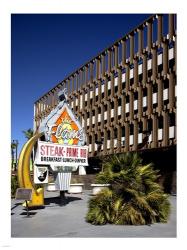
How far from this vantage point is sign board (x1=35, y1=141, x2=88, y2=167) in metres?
16.7

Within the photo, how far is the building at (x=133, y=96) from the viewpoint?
3494 cm

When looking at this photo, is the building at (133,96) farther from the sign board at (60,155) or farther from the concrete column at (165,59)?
the sign board at (60,155)

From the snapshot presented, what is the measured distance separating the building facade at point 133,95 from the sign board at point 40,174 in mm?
18902

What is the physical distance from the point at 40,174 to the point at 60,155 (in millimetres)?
1631

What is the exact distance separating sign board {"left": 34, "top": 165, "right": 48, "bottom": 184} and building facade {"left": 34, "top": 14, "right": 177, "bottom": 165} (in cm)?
1890

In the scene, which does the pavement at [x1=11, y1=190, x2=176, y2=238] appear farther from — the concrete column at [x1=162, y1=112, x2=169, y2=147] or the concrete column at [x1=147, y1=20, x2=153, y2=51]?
the concrete column at [x1=147, y1=20, x2=153, y2=51]

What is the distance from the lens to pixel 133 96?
4109 centimetres

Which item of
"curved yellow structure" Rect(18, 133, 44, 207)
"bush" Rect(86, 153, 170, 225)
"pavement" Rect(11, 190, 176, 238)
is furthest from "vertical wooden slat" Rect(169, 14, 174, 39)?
"bush" Rect(86, 153, 170, 225)

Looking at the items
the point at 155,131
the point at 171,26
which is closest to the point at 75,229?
the point at 155,131

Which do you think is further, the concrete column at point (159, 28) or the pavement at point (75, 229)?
the concrete column at point (159, 28)

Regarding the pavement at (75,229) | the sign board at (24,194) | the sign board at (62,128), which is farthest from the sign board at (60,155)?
the pavement at (75,229)

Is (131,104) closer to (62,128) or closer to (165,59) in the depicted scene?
(165,59)
